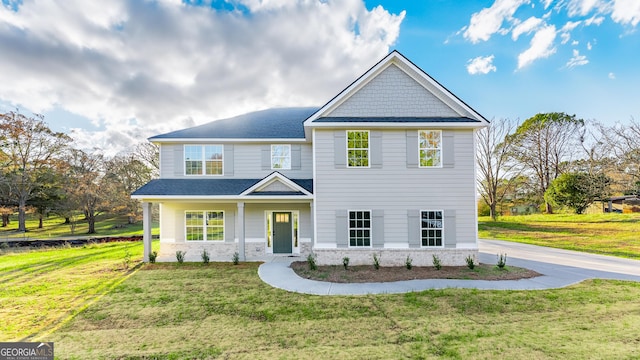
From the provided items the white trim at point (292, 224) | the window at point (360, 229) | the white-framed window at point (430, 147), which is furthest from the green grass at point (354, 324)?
the white-framed window at point (430, 147)

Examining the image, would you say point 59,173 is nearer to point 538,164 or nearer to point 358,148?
point 358,148

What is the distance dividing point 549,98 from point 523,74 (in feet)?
53.0

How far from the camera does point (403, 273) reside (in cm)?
976

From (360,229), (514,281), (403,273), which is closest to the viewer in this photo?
(514,281)

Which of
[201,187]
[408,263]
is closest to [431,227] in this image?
[408,263]

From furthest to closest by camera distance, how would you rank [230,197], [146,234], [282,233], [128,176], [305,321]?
[128,176], [282,233], [146,234], [230,197], [305,321]

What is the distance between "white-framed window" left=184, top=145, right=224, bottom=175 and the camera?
1302 centimetres

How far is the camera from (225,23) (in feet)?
46.7

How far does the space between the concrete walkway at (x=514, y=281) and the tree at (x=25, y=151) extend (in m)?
32.0

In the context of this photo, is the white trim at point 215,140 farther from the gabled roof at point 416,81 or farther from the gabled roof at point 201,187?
the gabled roof at point 416,81

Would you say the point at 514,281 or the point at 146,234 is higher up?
the point at 146,234

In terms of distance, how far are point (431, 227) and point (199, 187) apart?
34.6 feet

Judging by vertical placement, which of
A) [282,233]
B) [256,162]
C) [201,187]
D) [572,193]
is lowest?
[282,233]

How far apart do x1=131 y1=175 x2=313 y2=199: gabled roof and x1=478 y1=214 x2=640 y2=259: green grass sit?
15882mm
